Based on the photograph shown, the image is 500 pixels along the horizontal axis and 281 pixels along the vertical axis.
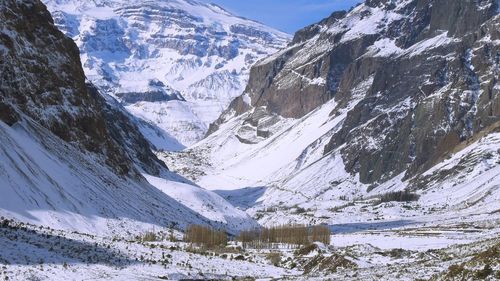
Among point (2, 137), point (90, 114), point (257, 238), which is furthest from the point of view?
point (90, 114)

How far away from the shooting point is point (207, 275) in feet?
176

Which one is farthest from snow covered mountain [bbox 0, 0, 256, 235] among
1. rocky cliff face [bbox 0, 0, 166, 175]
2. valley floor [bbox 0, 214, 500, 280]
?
valley floor [bbox 0, 214, 500, 280]

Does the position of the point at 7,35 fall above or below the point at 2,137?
above

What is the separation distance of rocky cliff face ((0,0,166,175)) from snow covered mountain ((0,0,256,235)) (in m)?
0.21

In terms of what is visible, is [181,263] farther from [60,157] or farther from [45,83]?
[45,83]

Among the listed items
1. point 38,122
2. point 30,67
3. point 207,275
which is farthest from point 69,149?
point 207,275

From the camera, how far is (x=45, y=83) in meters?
131

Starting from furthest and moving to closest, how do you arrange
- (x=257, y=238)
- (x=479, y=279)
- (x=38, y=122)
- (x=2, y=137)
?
1. (x=38, y=122)
2. (x=257, y=238)
3. (x=2, y=137)
4. (x=479, y=279)

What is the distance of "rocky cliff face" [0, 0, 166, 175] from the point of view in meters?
123

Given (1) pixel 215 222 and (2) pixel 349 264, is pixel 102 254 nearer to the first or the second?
(2) pixel 349 264

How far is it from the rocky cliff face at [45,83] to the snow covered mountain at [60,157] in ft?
0.69

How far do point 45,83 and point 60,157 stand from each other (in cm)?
2119

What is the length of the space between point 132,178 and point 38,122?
29639mm

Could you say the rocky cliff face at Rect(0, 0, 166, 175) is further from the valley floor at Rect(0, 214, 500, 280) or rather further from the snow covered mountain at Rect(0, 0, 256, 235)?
the valley floor at Rect(0, 214, 500, 280)
